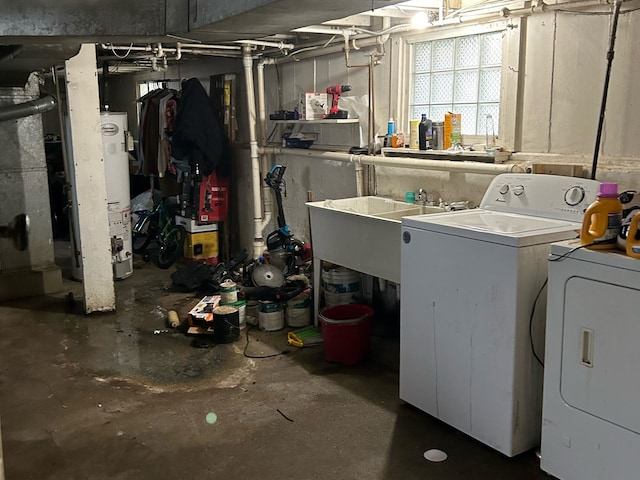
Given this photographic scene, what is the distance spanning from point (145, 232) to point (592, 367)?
209 inches

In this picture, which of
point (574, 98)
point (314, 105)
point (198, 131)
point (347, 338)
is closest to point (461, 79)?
point (574, 98)

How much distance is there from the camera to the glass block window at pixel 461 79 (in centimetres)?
357

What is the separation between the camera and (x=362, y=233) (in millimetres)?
3736

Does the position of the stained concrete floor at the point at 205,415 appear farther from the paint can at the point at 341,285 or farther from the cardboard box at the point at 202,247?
the cardboard box at the point at 202,247

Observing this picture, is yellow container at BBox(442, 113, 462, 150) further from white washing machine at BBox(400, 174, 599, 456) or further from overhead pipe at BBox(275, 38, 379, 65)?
overhead pipe at BBox(275, 38, 379, 65)

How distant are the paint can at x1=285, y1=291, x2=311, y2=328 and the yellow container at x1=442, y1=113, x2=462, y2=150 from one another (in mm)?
1469

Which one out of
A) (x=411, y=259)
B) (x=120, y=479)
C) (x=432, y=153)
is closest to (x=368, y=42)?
(x=432, y=153)

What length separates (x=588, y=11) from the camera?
2.97 meters

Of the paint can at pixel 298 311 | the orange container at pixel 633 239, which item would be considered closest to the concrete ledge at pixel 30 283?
the paint can at pixel 298 311

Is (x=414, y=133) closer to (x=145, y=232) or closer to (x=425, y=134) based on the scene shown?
(x=425, y=134)

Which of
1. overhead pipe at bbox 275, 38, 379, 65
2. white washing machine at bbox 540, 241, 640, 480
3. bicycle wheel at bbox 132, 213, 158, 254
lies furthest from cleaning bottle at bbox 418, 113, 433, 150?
bicycle wheel at bbox 132, 213, 158, 254

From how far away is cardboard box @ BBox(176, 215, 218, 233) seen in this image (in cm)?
602

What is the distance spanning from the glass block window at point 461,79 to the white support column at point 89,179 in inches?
90.8

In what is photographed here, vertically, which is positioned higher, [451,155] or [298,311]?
[451,155]
